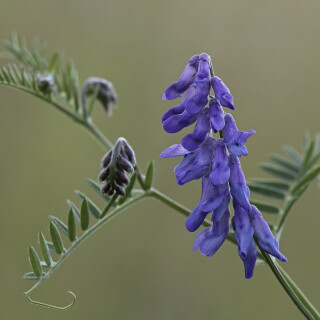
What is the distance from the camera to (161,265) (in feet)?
7.73

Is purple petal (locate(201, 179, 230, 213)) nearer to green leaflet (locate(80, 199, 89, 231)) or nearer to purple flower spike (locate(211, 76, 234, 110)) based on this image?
purple flower spike (locate(211, 76, 234, 110))

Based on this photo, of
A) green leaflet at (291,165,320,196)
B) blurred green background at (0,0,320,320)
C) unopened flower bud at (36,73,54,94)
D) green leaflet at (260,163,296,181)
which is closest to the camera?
green leaflet at (291,165,320,196)

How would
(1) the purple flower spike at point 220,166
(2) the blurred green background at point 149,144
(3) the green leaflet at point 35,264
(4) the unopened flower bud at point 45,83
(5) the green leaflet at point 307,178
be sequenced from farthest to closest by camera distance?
(2) the blurred green background at point 149,144
(4) the unopened flower bud at point 45,83
(5) the green leaflet at point 307,178
(3) the green leaflet at point 35,264
(1) the purple flower spike at point 220,166

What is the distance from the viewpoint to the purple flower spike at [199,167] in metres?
0.62

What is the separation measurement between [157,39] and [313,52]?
63cm

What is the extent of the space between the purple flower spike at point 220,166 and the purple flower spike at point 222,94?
0.04 metres

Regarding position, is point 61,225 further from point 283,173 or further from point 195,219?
point 283,173

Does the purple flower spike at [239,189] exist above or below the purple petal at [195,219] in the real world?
above

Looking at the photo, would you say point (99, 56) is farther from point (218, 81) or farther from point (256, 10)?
point (218, 81)

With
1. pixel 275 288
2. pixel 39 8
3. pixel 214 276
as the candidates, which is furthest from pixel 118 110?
pixel 275 288

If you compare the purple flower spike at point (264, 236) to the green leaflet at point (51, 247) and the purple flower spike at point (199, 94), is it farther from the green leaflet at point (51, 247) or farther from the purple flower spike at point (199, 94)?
the green leaflet at point (51, 247)

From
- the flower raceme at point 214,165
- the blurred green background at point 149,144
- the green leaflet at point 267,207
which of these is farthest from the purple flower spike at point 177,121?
the blurred green background at point 149,144

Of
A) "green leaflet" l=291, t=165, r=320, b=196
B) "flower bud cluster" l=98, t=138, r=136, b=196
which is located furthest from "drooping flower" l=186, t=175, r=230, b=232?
"green leaflet" l=291, t=165, r=320, b=196

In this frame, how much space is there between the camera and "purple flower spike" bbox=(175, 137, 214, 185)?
0.62m
